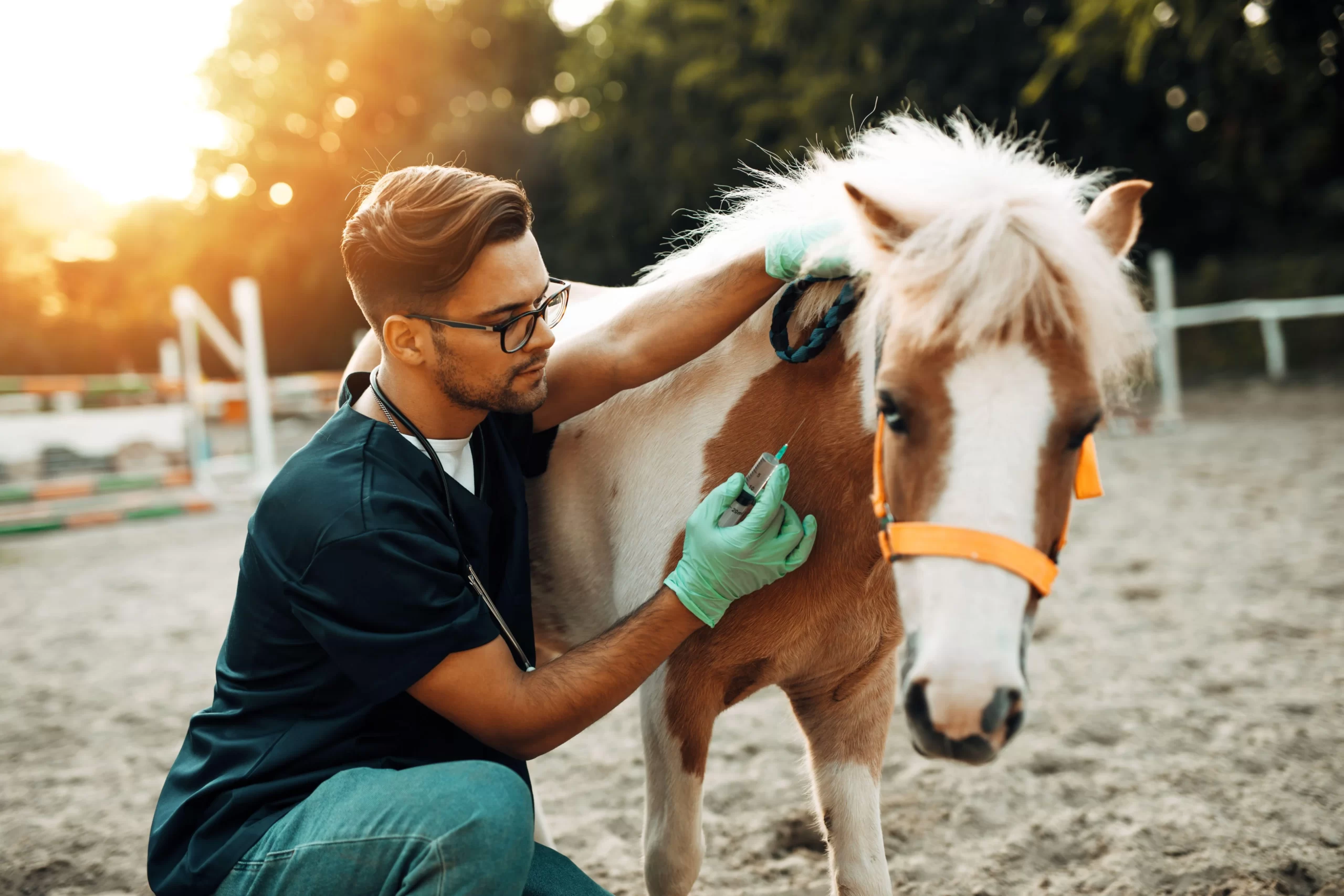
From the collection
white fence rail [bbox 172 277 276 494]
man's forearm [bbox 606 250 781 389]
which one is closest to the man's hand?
man's forearm [bbox 606 250 781 389]

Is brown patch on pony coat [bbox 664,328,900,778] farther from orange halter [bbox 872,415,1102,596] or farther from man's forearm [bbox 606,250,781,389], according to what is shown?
orange halter [bbox 872,415,1102,596]

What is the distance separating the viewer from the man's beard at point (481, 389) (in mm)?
1530

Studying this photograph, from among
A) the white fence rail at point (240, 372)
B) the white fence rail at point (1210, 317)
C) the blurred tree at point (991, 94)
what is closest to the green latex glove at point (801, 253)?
the blurred tree at point (991, 94)

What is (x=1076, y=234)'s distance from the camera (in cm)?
125

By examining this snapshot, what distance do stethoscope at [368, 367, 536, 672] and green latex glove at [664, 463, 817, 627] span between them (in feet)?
0.96

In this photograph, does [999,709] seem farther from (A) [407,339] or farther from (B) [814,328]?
(A) [407,339]

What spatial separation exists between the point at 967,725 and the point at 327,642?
2.89 feet

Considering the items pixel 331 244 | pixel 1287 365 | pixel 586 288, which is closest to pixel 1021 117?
pixel 1287 365

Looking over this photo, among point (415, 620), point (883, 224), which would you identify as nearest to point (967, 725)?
point (883, 224)

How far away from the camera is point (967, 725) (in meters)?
1.12

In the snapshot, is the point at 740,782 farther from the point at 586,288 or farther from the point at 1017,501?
the point at 1017,501

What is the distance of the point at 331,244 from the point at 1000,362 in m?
22.2

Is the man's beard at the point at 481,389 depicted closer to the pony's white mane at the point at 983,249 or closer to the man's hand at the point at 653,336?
the man's hand at the point at 653,336

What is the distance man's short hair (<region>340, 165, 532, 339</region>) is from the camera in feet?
4.85
